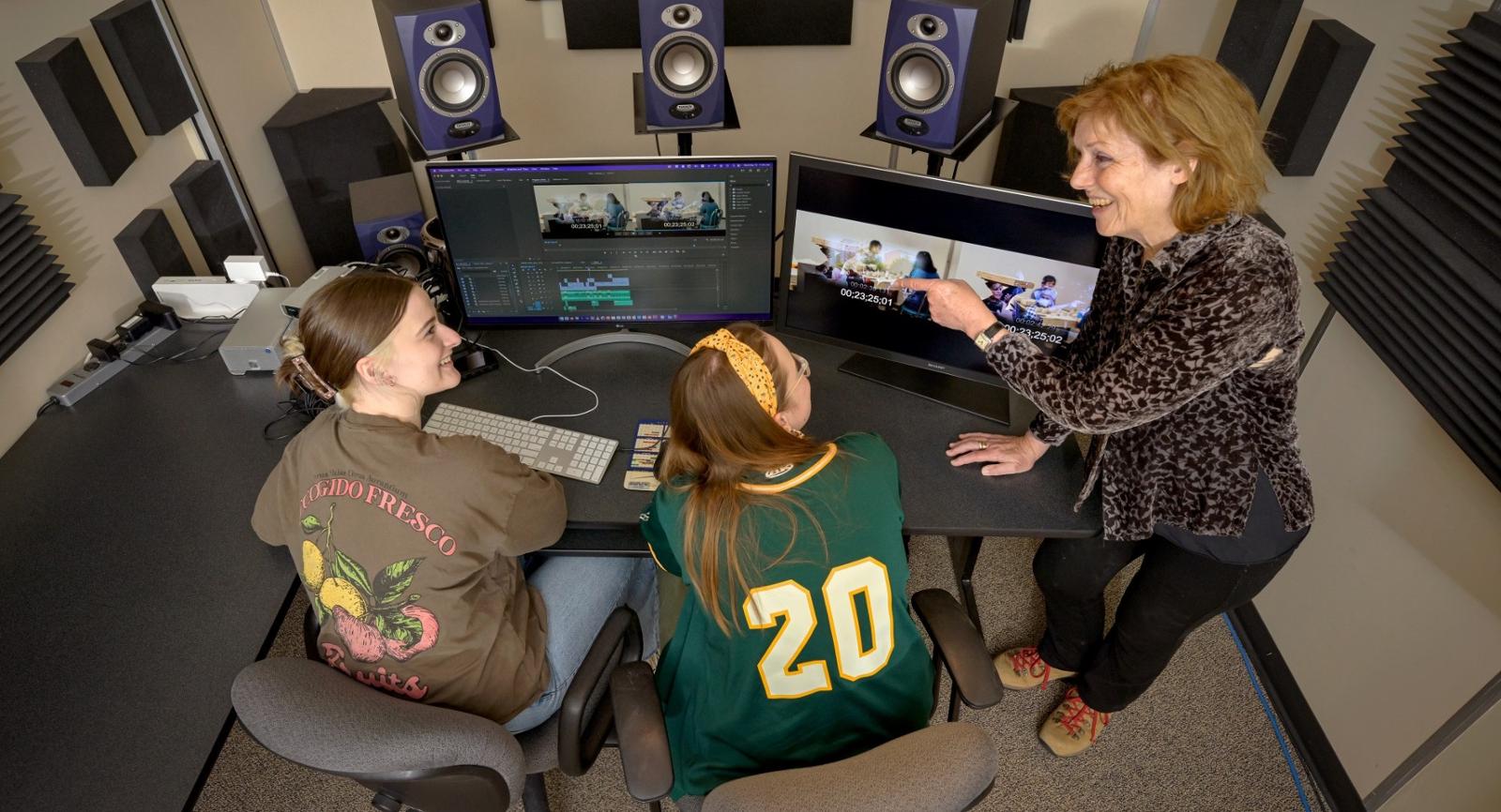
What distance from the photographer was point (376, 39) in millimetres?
2955

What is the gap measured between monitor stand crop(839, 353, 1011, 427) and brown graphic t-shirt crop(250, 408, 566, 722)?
883mm

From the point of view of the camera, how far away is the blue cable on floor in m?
2.00

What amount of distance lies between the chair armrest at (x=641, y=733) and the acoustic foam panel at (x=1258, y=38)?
2274 mm

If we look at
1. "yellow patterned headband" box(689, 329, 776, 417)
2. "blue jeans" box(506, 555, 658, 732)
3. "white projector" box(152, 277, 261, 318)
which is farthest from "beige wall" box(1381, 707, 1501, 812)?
"white projector" box(152, 277, 261, 318)

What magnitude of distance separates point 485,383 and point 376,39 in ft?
5.63

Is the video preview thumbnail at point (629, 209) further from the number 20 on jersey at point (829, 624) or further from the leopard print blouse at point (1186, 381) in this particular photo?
the number 20 on jersey at point (829, 624)

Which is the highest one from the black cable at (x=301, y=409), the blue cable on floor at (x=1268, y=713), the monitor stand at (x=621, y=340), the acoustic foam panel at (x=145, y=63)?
the acoustic foam panel at (x=145, y=63)

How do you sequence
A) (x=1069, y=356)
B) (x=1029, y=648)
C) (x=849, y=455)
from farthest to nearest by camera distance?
(x=1029, y=648) < (x=1069, y=356) < (x=849, y=455)

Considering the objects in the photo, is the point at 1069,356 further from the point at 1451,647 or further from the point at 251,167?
the point at 251,167

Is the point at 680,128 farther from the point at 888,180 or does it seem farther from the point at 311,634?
A: the point at 311,634

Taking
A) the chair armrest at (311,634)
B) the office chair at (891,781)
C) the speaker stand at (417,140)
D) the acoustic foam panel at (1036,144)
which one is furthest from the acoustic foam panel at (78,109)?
the acoustic foam panel at (1036,144)

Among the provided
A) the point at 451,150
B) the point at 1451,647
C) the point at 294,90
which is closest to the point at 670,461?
the point at 451,150

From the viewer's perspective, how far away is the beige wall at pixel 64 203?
1800mm

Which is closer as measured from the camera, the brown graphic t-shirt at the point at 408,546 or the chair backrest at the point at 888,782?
the chair backrest at the point at 888,782
